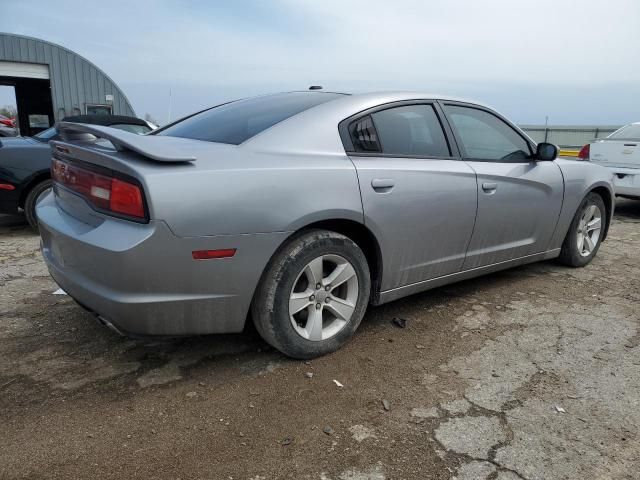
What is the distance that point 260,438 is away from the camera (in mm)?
2154

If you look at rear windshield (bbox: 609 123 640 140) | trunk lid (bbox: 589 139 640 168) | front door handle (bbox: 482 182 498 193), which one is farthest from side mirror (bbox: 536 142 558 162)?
rear windshield (bbox: 609 123 640 140)

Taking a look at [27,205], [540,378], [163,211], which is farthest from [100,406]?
[27,205]

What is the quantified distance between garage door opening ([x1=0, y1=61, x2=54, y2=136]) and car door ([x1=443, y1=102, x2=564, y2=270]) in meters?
19.7

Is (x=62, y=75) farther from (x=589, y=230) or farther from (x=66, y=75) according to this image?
(x=589, y=230)

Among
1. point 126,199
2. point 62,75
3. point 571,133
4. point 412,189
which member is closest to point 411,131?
point 412,189

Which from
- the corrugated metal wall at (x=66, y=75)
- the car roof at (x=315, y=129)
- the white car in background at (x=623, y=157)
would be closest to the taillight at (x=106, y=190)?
the car roof at (x=315, y=129)

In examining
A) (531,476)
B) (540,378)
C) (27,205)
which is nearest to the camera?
(531,476)

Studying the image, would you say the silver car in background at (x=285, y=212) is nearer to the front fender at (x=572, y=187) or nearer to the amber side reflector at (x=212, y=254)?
the amber side reflector at (x=212, y=254)

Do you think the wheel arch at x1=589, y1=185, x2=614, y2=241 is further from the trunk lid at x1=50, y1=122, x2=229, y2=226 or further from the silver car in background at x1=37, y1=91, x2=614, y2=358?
the trunk lid at x1=50, y1=122, x2=229, y2=226

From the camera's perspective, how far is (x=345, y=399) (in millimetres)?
2447

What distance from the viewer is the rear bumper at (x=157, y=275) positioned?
220cm

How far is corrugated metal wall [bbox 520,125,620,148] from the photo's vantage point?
1345cm

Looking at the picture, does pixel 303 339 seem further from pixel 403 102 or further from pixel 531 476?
pixel 403 102

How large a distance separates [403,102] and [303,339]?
1588 mm
